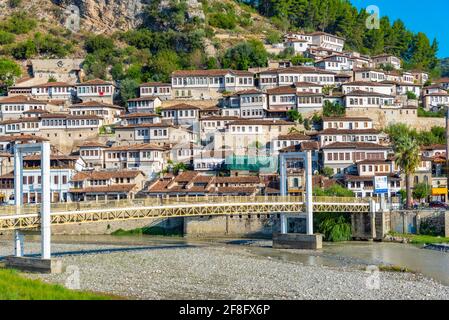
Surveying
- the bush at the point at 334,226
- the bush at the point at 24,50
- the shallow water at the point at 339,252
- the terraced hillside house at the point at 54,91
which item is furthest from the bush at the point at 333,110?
the bush at the point at 24,50

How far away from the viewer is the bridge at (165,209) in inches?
1492

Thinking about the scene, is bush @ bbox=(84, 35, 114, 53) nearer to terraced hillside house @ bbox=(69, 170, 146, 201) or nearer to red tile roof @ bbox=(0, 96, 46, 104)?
red tile roof @ bbox=(0, 96, 46, 104)

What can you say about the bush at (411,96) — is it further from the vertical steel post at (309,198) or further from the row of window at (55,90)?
the vertical steel post at (309,198)

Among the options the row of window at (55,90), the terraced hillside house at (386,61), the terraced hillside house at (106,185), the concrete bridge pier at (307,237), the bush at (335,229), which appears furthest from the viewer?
the terraced hillside house at (386,61)

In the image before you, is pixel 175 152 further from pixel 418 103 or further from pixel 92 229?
pixel 418 103

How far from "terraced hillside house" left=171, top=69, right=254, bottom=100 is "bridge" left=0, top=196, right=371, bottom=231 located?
110ft

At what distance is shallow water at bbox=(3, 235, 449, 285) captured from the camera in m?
39.6

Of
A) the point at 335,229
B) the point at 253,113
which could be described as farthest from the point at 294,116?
the point at 335,229

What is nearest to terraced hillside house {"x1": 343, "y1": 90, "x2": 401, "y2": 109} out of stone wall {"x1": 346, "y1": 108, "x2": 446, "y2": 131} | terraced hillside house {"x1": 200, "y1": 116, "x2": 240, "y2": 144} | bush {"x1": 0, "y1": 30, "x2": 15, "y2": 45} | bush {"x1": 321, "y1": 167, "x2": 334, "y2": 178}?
stone wall {"x1": 346, "y1": 108, "x2": 446, "y2": 131}

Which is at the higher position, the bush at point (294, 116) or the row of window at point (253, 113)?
the row of window at point (253, 113)

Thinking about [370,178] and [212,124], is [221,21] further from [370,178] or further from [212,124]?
[370,178]

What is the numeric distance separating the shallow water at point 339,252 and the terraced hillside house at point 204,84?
31.7 meters

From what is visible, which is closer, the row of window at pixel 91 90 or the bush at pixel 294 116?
the bush at pixel 294 116

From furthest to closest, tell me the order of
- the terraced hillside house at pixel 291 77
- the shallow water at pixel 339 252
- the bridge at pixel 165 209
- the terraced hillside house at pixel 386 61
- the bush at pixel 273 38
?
the terraced hillside house at pixel 386 61 < the bush at pixel 273 38 < the terraced hillside house at pixel 291 77 < the shallow water at pixel 339 252 < the bridge at pixel 165 209
